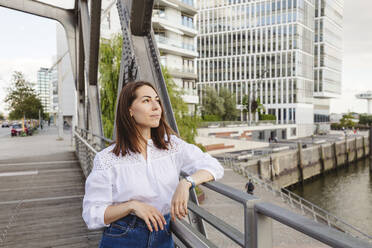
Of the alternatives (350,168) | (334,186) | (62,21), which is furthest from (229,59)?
(62,21)

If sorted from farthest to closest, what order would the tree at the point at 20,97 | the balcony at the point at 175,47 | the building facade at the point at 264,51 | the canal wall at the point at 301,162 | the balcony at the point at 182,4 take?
the building facade at the point at 264,51 → the balcony at the point at 175,47 → the balcony at the point at 182,4 → the tree at the point at 20,97 → the canal wall at the point at 301,162

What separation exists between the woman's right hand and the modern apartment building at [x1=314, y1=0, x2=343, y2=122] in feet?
255

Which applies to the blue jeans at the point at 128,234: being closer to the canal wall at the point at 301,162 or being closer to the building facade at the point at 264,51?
the canal wall at the point at 301,162

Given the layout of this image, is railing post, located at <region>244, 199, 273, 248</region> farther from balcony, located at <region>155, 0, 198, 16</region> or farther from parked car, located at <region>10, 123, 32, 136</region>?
balcony, located at <region>155, 0, 198, 16</region>

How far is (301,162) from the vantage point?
121 ft

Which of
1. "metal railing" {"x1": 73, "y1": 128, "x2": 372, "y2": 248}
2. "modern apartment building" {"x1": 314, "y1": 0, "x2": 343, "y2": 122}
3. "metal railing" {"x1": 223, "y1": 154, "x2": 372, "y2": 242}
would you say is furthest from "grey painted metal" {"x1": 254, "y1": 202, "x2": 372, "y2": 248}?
"modern apartment building" {"x1": 314, "y1": 0, "x2": 343, "y2": 122}

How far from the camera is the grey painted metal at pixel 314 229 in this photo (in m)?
0.80

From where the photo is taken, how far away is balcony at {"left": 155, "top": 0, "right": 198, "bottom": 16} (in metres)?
33.3

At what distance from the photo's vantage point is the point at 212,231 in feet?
29.1

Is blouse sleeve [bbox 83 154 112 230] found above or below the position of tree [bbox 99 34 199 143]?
below

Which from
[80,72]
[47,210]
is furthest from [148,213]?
[80,72]

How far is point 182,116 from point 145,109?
49.7 ft

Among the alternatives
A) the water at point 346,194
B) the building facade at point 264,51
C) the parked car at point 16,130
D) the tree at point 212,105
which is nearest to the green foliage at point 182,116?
the water at point 346,194

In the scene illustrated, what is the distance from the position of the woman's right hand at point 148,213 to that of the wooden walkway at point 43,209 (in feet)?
7.89
